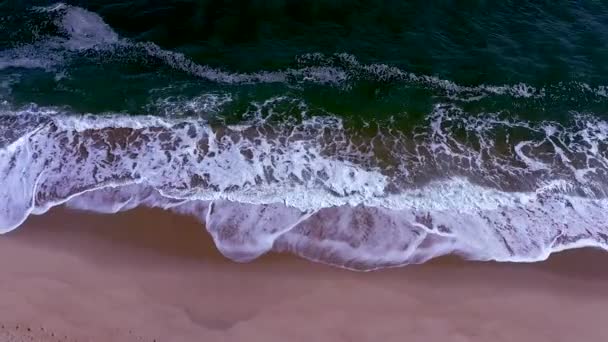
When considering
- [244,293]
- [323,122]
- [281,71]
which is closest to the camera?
[244,293]

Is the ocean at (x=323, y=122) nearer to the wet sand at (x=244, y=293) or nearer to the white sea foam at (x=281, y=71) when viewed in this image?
the white sea foam at (x=281, y=71)

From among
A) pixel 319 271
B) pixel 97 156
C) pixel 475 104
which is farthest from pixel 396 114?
pixel 97 156

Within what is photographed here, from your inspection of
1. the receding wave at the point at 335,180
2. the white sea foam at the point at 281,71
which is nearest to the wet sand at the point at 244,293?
the receding wave at the point at 335,180

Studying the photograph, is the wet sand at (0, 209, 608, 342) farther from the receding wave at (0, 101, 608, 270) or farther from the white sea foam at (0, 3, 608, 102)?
the white sea foam at (0, 3, 608, 102)

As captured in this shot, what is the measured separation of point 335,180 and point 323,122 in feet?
5.80

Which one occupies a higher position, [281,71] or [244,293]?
[281,71]

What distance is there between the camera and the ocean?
28.6 ft

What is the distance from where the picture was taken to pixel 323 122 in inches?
421

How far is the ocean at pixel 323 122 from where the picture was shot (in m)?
8.72

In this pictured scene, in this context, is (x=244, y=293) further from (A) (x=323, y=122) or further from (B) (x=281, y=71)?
(B) (x=281, y=71)

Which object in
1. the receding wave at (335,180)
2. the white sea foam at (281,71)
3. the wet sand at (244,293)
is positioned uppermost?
the white sea foam at (281,71)

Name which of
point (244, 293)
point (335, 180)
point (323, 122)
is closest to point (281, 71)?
point (323, 122)

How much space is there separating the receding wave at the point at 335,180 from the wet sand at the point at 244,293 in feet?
1.02

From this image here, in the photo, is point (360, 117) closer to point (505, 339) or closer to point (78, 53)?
point (505, 339)
